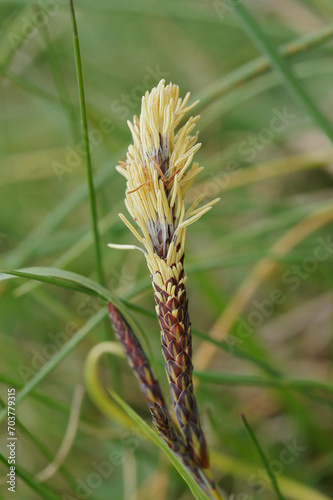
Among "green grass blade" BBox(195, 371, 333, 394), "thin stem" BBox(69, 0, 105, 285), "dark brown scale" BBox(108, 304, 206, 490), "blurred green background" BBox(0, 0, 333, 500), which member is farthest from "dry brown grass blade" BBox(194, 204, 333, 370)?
"dark brown scale" BBox(108, 304, 206, 490)

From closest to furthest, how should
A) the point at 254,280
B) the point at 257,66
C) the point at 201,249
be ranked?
the point at 257,66 → the point at 254,280 → the point at 201,249

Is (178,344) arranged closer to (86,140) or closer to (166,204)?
(166,204)

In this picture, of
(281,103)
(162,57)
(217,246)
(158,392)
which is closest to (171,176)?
(158,392)

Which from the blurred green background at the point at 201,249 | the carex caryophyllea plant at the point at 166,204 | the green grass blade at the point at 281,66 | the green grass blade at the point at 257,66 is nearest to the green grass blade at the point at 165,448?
the carex caryophyllea plant at the point at 166,204

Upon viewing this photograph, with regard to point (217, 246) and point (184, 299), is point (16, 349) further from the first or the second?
point (184, 299)

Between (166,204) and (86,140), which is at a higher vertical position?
(86,140)

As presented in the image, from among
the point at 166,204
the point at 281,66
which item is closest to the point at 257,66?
the point at 281,66
